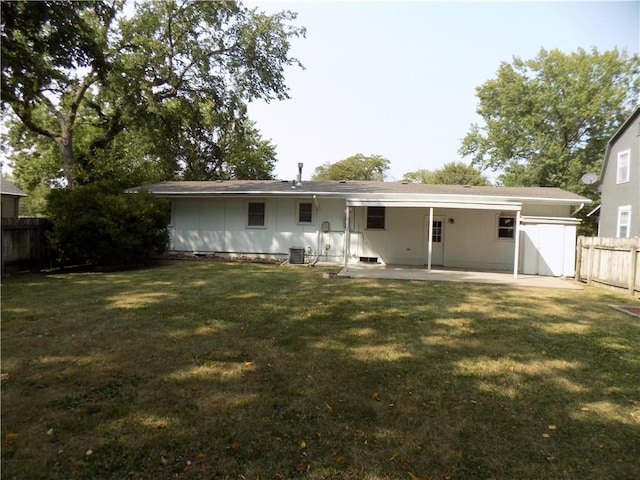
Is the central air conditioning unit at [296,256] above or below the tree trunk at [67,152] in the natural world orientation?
below

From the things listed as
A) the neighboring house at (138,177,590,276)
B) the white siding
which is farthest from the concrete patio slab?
the white siding

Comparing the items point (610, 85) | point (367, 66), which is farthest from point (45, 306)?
point (610, 85)

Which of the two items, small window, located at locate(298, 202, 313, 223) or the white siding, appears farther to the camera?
small window, located at locate(298, 202, 313, 223)

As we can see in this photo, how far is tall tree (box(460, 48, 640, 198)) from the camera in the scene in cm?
2806

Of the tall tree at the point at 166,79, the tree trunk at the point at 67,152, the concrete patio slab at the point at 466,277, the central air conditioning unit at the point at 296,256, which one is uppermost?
the tall tree at the point at 166,79

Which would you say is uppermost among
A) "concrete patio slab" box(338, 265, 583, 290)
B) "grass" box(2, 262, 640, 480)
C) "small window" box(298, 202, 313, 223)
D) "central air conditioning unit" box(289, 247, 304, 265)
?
"small window" box(298, 202, 313, 223)

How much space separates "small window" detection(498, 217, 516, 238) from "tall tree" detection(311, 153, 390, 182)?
4110 centimetres

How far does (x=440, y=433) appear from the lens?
116 inches

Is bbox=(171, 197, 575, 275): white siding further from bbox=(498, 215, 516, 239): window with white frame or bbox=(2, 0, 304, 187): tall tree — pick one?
bbox=(2, 0, 304, 187): tall tree

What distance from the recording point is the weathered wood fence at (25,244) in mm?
9773

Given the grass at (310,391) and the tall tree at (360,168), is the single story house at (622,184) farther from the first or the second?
the tall tree at (360,168)

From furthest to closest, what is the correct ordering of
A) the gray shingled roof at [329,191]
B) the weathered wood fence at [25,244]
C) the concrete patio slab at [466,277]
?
the gray shingled roof at [329,191] < the concrete patio slab at [466,277] < the weathered wood fence at [25,244]

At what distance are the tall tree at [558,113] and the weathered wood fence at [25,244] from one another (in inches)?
1121

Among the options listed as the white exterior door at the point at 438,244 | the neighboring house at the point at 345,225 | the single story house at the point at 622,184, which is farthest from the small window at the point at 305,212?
the single story house at the point at 622,184
